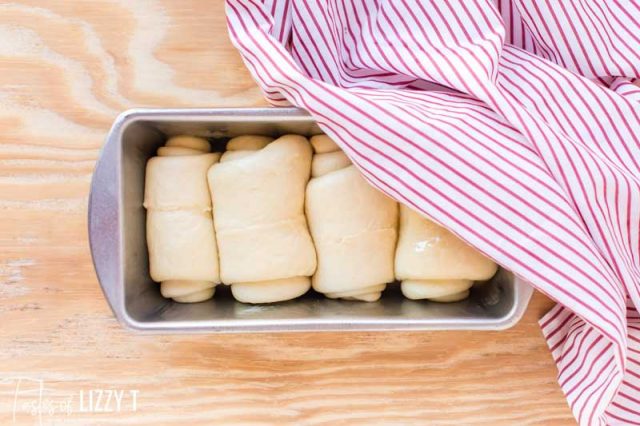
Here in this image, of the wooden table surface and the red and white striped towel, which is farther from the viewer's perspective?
the wooden table surface

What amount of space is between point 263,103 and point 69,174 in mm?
248

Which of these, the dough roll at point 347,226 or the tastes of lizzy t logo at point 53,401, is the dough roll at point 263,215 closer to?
the dough roll at point 347,226

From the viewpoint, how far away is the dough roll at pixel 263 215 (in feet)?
1.96

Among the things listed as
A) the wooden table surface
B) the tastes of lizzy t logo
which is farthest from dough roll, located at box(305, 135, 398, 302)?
the tastes of lizzy t logo

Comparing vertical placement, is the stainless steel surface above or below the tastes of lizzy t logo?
above

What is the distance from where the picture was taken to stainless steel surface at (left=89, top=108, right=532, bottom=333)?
564 mm

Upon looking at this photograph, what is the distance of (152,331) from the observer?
58 cm

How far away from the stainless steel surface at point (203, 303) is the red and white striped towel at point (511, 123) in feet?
0.17

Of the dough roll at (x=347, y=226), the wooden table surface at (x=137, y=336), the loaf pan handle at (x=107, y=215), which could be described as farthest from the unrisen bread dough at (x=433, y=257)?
the loaf pan handle at (x=107, y=215)

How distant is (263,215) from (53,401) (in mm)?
368

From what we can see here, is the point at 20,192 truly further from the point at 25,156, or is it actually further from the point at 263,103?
the point at 263,103

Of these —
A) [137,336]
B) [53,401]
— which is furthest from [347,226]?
[53,401]

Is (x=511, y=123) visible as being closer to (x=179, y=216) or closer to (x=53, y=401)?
(x=179, y=216)

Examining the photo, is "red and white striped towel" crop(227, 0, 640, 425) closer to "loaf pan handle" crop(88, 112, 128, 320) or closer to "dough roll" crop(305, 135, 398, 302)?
"dough roll" crop(305, 135, 398, 302)
